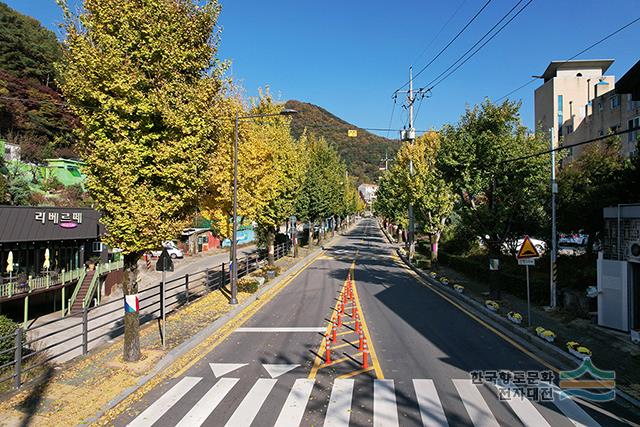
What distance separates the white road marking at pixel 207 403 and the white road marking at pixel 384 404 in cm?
282

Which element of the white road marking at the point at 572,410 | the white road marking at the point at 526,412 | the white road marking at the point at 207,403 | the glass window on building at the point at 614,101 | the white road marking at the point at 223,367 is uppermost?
the glass window on building at the point at 614,101

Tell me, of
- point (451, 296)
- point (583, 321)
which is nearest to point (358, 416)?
point (583, 321)

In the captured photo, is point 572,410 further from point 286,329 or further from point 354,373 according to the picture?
point 286,329

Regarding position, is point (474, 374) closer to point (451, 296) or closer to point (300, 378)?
point (300, 378)

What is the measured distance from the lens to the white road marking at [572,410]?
22.6ft

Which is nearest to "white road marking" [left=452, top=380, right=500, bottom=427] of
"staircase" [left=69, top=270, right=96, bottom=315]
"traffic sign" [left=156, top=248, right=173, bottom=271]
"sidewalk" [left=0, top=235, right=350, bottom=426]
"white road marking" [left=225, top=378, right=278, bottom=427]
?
"white road marking" [left=225, top=378, right=278, bottom=427]

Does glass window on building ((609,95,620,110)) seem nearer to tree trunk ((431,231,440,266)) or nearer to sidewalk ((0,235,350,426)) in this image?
tree trunk ((431,231,440,266))

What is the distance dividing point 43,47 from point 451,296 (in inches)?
2723

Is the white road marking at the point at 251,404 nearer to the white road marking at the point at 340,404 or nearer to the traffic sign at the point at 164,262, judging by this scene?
the white road marking at the point at 340,404

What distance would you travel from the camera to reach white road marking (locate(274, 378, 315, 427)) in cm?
686

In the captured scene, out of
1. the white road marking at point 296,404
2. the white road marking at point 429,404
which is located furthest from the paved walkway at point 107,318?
the white road marking at point 429,404

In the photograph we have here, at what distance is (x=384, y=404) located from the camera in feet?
24.6

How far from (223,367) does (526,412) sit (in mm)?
6193

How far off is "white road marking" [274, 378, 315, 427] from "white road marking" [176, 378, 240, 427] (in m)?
1.25
